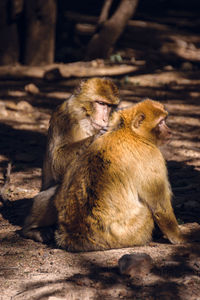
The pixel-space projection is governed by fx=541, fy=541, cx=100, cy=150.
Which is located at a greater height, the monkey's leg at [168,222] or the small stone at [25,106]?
the small stone at [25,106]

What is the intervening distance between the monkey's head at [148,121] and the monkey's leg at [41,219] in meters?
0.95

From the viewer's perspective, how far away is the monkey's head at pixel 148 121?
413 centimetres

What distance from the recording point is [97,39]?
38.5 feet

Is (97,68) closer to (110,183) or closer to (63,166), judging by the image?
(63,166)

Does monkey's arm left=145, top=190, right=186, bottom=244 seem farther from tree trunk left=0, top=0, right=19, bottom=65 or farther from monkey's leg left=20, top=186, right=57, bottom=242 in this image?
tree trunk left=0, top=0, right=19, bottom=65

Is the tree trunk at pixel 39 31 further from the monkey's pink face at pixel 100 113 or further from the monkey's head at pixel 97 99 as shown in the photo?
the monkey's pink face at pixel 100 113

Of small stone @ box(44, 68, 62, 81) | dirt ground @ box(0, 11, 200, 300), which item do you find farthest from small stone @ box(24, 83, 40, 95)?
small stone @ box(44, 68, 62, 81)

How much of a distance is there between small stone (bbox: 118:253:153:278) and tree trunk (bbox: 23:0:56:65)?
28.2 ft

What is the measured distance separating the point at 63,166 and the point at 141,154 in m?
1.04

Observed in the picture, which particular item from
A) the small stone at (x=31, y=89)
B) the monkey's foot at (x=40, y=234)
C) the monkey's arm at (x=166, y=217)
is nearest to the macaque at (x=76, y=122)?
the monkey's foot at (x=40, y=234)

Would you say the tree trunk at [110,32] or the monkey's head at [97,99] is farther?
the tree trunk at [110,32]

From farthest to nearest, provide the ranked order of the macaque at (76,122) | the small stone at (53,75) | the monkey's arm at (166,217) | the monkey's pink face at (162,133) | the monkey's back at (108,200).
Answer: the small stone at (53,75) → the macaque at (76,122) → the monkey's pink face at (162,133) → the monkey's arm at (166,217) → the monkey's back at (108,200)

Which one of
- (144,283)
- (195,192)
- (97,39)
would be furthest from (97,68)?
(144,283)

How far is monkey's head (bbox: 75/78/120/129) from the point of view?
5137 millimetres
